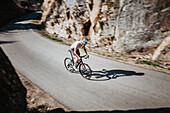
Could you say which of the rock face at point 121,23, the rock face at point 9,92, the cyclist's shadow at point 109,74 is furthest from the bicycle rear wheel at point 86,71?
the rock face at point 121,23

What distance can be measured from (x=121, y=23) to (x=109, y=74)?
5934mm

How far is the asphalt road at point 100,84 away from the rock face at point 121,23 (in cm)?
301

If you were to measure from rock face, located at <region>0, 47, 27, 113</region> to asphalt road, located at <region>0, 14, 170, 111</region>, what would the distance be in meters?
2.22

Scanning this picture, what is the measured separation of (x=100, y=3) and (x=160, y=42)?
7.72m

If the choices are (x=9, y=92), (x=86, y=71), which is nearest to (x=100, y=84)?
(x=86, y=71)

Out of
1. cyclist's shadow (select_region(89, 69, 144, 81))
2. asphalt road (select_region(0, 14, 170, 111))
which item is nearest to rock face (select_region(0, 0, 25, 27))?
asphalt road (select_region(0, 14, 170, 111))

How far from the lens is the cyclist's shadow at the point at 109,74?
764 centimetres

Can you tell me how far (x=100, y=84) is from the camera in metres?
7.01

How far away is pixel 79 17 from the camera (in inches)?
616

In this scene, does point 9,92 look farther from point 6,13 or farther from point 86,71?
point 6,13

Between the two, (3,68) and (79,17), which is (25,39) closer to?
(79,17)

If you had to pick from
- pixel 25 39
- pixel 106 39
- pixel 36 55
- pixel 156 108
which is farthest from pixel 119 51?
pixel 25 39

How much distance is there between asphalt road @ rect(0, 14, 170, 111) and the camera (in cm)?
562

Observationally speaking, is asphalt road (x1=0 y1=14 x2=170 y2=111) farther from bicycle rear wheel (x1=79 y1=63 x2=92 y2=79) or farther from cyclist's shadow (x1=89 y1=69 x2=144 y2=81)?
bicycle rear wheel (x1=79 y1=63 x2=92 y2=79)
